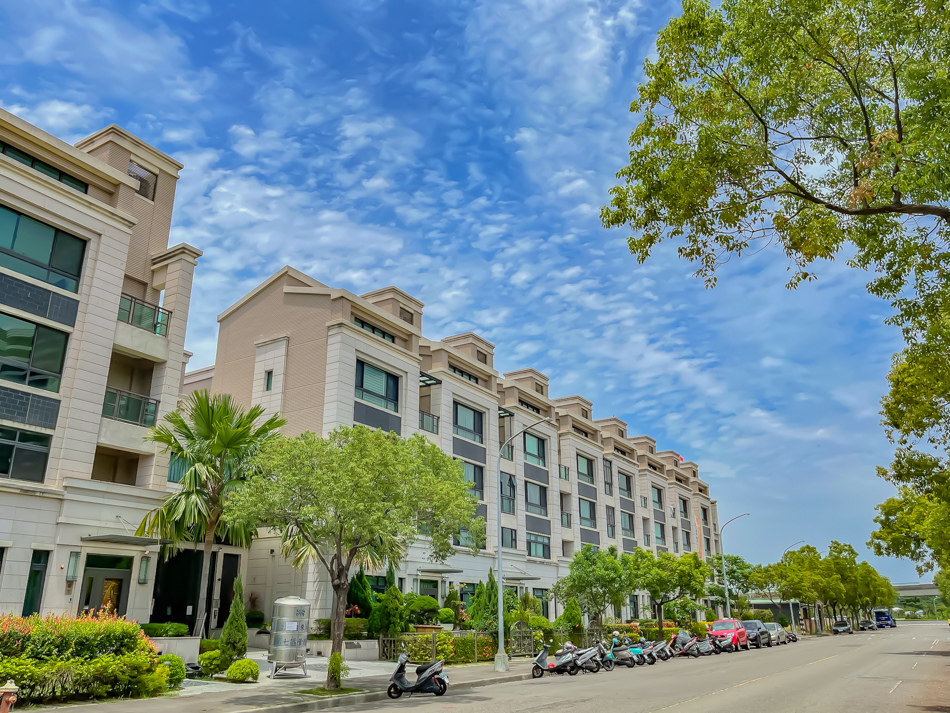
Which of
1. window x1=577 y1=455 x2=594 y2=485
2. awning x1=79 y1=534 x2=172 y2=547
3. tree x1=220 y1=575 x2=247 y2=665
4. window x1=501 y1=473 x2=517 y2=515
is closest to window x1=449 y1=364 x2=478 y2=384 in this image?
window x1=501 y1=473 x2=517 y2=515

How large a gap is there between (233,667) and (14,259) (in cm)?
1425

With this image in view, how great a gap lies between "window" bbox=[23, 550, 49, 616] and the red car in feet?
115

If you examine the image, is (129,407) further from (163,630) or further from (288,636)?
(288,636)

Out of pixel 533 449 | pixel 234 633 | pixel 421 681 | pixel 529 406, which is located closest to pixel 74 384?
pixel 234 633

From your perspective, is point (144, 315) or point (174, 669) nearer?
point (174, 669)

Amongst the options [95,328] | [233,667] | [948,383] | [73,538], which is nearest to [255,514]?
[233,667]

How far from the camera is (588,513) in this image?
2296 inches

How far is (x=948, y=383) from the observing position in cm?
1700

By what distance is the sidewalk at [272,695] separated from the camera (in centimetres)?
1518

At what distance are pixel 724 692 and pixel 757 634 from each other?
31.6 m

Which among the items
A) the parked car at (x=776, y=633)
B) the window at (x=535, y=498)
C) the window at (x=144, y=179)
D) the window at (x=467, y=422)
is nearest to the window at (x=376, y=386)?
the window at (x=467, y=422)

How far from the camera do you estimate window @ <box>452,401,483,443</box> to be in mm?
42719

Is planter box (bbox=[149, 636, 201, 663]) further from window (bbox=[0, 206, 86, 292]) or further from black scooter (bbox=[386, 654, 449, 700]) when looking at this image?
window (bbox=[0, 206, 86, 292])

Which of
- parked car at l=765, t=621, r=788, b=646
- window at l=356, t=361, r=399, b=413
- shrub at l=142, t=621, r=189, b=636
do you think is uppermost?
window at l=356, t=361, r=399, b=413
